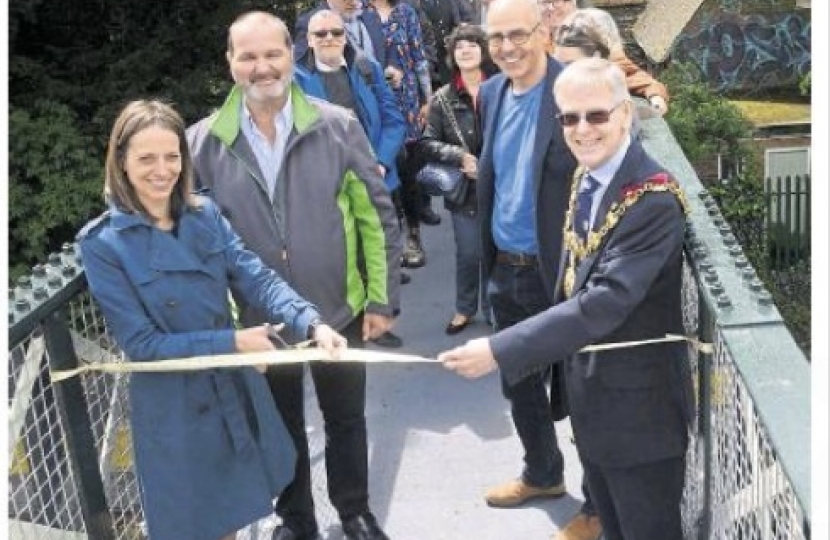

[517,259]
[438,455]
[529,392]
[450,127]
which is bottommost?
[438,455]

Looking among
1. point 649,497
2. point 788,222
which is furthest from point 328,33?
point 788,222

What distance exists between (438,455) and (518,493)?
57 cm

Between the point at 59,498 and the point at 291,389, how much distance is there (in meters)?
0.82

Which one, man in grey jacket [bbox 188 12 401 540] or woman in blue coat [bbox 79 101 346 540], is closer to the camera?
woman in blue coat [bbox 79 101 346 540]

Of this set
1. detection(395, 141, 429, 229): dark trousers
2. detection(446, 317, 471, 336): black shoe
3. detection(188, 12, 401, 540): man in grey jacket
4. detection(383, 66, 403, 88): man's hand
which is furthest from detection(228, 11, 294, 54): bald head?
detection(383, 66, 403, 88): man's hand

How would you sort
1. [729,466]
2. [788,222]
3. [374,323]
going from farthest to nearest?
[788,222] < [374,323] < [729,466]

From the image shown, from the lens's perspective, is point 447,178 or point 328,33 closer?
point 328,33

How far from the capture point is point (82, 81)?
1009cm

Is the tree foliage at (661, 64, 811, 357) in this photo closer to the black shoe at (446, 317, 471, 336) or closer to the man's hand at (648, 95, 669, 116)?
the black shoe at (446, 317, 471, 336)

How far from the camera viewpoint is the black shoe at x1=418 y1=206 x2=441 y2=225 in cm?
681

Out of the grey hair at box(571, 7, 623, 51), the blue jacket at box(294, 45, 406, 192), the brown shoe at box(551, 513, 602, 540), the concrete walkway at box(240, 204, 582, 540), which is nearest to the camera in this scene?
the brown shoe at box(551, 513, 602, 540)

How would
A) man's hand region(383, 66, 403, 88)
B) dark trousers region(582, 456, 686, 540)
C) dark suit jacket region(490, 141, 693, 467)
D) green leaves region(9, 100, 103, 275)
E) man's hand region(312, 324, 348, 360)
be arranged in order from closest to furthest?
dark suit jacket region(490, 141, 693, 467)
dark trousers region(582, 456, 686, 540)
man's hand region(312, 324, 348, 360)
man's hand region(383, 66, 403, 88)
green leaves region(9, 100, 103, 275)

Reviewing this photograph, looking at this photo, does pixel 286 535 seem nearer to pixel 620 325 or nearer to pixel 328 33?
pixel 620 325

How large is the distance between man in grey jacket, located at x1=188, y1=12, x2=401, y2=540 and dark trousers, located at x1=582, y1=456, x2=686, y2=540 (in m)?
0.99
